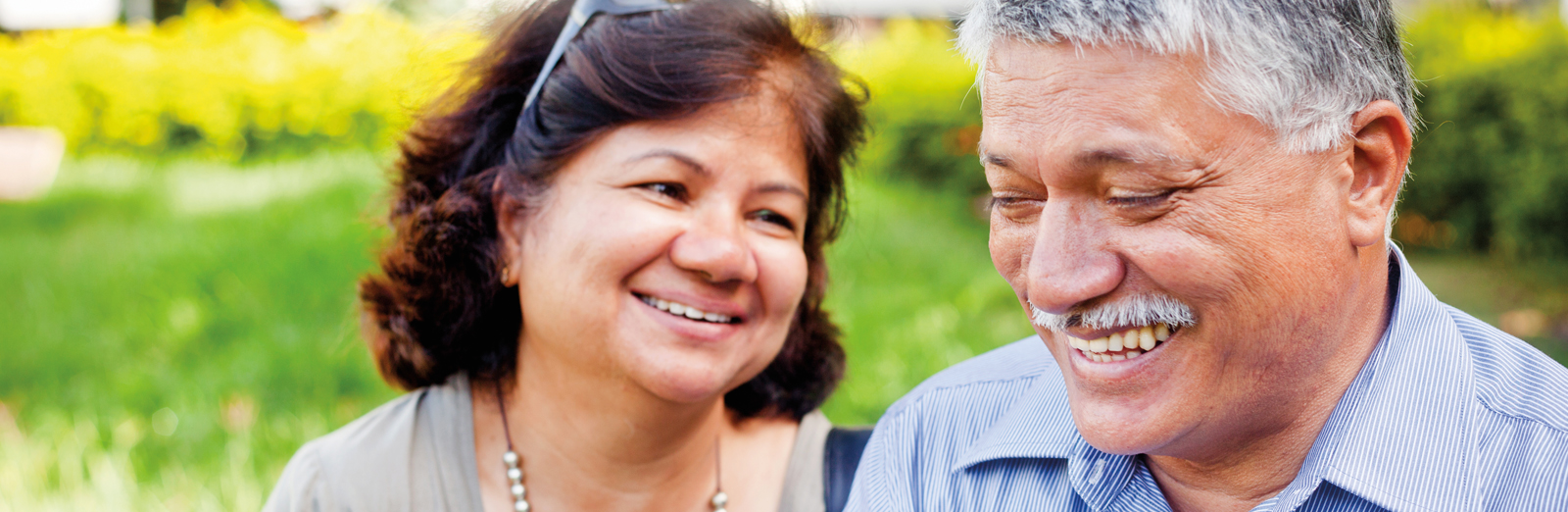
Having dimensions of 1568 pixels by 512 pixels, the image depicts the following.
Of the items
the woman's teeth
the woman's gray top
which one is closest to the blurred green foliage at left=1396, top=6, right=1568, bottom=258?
the woman's teeth

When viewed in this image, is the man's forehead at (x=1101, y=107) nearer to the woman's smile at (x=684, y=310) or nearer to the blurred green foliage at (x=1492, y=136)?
the woman's smile at (x=684, y=310)

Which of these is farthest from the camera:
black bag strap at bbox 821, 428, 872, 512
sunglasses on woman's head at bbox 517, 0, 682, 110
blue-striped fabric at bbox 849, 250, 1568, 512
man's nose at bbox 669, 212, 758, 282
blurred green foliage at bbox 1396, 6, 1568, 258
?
blurred green foliage at bbox 1396, 6, 1568, 258

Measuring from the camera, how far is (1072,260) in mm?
1507

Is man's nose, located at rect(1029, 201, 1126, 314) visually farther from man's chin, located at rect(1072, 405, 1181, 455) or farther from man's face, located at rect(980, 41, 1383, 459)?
man's chin, located at rect(1072, 405, 1181, 455)

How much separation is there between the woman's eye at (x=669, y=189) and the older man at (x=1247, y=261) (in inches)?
32.8

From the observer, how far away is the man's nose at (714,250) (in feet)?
7.32

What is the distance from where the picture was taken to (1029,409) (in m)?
1.95

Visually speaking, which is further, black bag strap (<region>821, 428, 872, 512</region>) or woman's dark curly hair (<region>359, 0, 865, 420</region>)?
black bag strap (<region>821, 428, 872, 512</region>)

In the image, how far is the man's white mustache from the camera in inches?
58.1

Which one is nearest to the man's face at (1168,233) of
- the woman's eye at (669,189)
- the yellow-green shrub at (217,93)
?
the woman's eye at (669,189)

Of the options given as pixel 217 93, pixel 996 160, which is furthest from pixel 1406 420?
pixel 217 93

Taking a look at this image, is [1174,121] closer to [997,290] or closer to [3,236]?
[997,290]

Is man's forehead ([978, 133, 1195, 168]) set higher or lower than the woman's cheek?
higher

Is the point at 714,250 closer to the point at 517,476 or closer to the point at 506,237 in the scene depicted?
the point at 506,237
